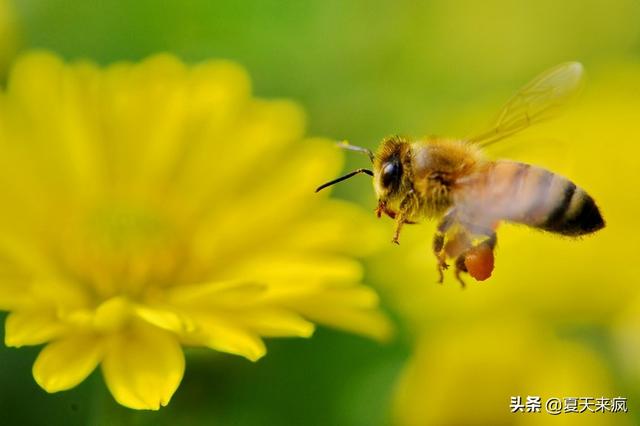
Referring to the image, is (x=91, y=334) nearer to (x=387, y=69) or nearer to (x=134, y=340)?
(x=134, y=340)

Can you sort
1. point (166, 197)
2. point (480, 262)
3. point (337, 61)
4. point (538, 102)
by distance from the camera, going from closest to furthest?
point (480, 262), point (538, 102), point (166, 197), point (337, 61)

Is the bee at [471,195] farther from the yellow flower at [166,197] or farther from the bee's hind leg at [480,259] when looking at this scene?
the yellow flower at [166,197]

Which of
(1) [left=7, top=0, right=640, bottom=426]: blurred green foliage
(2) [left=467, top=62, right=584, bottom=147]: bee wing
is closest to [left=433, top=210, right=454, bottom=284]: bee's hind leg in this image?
(2) [left=467, top=62, right=584, bottom=147]: bee wing

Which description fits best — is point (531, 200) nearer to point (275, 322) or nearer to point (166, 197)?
point (275, 322)

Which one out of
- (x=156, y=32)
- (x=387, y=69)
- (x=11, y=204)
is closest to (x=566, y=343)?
(x=11, y=204)

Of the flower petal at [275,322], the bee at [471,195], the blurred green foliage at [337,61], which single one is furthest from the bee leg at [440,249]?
the blurred green foliage at [337,61]

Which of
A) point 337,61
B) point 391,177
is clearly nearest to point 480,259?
point 391,177
